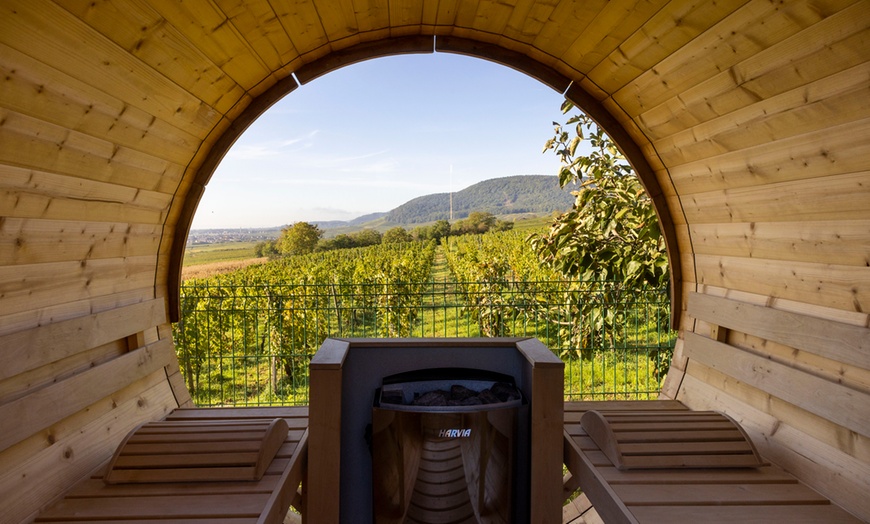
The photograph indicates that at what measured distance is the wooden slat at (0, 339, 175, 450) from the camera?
1.81 m

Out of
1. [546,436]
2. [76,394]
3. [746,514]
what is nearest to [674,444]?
[746,514]

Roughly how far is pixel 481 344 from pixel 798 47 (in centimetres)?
182

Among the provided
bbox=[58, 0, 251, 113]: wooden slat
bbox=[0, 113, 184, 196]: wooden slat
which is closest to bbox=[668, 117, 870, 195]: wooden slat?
bbox=[58, 0, 251, 113]: wooden slat

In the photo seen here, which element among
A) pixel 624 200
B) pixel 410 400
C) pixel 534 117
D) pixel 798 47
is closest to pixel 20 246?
pixel 410 400

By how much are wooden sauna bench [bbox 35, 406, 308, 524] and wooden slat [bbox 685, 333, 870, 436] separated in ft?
7.03

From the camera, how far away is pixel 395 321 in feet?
24.1

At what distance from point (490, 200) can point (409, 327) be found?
2216 inches

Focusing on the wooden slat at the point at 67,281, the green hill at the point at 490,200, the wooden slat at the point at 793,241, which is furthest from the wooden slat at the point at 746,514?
the green hill at the point at 490,200

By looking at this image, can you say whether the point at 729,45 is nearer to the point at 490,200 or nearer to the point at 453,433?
the point at 453,433

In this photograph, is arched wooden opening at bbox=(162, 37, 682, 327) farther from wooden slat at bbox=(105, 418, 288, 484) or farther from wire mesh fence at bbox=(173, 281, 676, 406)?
wire mesh fence at bbox=(173, 281, 676, 406)

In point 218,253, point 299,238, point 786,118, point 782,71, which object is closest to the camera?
point 782,71

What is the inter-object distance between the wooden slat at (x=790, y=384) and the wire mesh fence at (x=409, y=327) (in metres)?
1.23

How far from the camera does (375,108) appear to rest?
6088cm

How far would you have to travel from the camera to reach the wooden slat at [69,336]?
1845 mm
